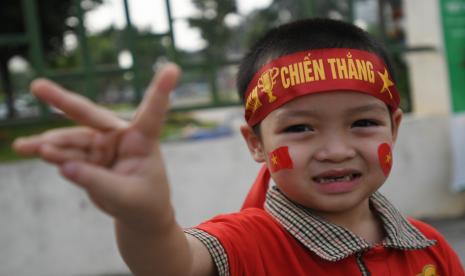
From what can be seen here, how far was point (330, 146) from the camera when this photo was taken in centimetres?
142

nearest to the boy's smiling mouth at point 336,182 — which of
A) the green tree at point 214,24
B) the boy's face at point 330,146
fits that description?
the boy's face at point 330,146

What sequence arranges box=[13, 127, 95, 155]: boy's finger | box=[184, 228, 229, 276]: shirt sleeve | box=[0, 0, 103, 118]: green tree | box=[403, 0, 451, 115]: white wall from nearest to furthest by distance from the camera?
box=[13, 127, 95, 155]: boy's finger
box=[184, 228, 229, 276]: shirt sleeve
box=[403, 0, 451, 115]: white wall
box=[0, 0, 103, 118]: green tree

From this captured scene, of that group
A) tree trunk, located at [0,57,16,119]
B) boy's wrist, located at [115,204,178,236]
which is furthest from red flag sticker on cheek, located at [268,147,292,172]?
tree trunk, located at [0,57,16,119]

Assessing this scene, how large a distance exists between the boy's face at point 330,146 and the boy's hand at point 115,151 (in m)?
0.51

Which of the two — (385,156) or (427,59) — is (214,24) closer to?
(427,59)

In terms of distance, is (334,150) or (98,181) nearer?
(98,181)

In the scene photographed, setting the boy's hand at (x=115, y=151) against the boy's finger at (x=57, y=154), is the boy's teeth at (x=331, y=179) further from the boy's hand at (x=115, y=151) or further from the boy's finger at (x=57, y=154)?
the boy's finger at (x=57, y=154)

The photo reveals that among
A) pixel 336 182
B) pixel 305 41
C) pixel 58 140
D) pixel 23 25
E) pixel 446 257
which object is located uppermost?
pixel 23 25

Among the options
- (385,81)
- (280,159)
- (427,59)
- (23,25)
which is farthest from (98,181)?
(23,25)

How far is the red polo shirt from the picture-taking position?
137 cm

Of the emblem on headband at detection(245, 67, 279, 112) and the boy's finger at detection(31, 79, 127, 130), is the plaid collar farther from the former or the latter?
the boy's finger at detection(31, 79, 127, 130)

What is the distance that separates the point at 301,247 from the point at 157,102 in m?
0.65

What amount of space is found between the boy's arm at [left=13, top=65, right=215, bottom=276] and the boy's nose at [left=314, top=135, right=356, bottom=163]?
0.48m

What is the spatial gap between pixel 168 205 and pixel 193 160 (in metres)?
3.47
